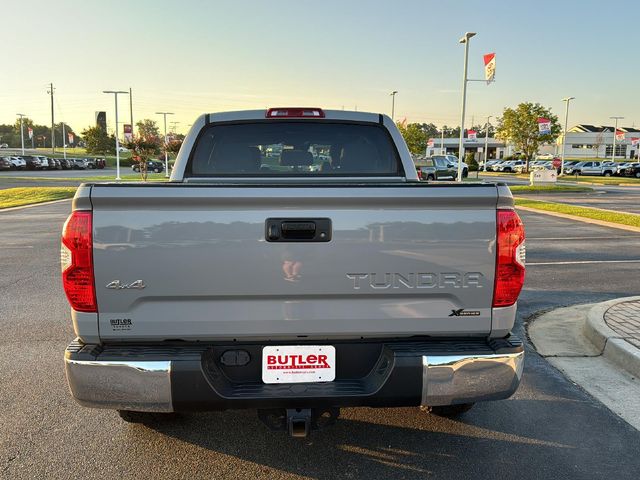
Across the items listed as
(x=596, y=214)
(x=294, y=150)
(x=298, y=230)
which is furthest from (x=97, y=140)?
(x=298, y=230)

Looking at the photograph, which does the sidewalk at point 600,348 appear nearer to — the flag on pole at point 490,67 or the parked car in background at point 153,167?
the flag on pole at point 490,67

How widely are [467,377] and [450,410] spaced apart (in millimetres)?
1122

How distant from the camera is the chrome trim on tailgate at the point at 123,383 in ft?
8.18

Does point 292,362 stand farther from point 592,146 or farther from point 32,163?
point 592,146

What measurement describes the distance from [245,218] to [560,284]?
6.61m

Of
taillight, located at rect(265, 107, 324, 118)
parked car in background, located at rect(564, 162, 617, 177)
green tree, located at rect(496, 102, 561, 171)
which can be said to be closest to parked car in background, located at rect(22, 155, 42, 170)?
green tree, located at rect(496, 102, 561, 171)

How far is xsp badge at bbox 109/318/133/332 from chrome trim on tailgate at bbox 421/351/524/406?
4.65 feet

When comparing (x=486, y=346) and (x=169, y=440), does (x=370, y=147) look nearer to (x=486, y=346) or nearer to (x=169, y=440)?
(x=486, y=346)

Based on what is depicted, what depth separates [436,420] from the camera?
3623 millimetres

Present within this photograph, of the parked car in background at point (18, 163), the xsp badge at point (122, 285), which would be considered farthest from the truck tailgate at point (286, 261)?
the parked car in background at point (18, 163)

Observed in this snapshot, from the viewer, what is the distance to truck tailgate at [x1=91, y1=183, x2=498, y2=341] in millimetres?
2471

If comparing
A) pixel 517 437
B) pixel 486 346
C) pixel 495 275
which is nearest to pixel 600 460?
pixel 517 437

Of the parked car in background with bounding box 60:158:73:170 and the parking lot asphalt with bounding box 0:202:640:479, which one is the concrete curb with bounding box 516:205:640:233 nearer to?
the parking lot asphalt with bounding box 0:202:640:479

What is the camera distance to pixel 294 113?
4344 mm
